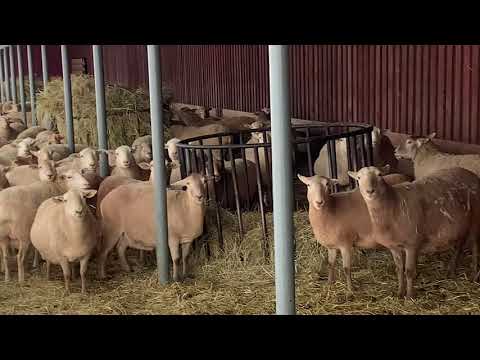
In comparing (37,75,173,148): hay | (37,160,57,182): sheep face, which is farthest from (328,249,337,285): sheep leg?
(37,75,173,148): hay

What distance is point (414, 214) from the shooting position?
5562 mm

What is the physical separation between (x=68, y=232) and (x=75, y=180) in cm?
138

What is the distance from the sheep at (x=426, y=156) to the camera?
26.6 ft

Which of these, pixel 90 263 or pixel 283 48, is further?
pixel 90 263

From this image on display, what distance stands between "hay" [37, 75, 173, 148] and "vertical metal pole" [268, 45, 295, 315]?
8.73 m

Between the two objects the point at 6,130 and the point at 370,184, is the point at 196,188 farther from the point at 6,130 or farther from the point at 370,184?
the point at 6,130

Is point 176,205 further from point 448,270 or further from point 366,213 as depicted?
point 448,270

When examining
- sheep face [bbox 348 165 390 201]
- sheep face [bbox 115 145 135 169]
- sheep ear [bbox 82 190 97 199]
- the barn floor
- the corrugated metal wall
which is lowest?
the barn floor

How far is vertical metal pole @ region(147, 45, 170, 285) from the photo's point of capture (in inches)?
227

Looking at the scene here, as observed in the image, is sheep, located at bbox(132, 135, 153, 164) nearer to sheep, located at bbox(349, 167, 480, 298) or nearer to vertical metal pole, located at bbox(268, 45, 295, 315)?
sheep, located at bbox(349, 167, 480, 298)

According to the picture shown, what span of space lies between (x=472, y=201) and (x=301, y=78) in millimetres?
8325

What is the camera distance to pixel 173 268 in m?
6.44

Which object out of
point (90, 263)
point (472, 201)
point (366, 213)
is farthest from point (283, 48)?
point (90, 263)

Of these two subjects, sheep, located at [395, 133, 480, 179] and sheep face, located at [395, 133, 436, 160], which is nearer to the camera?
sheep, located at [395, 133, 480, 179]
